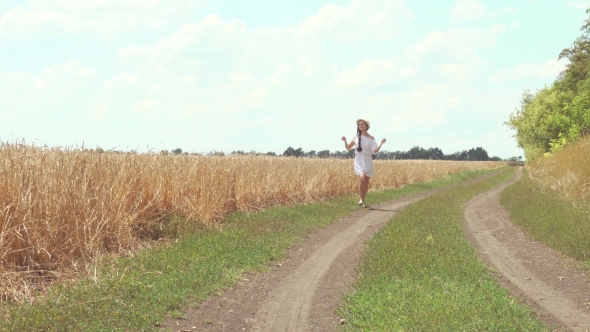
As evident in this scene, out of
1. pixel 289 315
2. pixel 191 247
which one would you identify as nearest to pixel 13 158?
pixel 191 247

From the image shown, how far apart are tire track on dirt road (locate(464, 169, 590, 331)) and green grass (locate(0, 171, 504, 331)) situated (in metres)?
4.45

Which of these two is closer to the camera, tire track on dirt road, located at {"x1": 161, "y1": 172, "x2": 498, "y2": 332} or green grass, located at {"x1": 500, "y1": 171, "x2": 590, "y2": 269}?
tire track on dirt road, located at {"x1": 161, "y1": 172, "x2": 498, "y2": 332}

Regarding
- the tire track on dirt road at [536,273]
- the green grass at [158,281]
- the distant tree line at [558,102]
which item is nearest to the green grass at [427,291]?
the tire track on dirt road at [536,273]

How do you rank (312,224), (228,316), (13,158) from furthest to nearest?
(312,224)
(13,158)
(228,316)

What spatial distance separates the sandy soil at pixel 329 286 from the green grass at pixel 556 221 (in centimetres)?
36

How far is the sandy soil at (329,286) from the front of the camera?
294 inches

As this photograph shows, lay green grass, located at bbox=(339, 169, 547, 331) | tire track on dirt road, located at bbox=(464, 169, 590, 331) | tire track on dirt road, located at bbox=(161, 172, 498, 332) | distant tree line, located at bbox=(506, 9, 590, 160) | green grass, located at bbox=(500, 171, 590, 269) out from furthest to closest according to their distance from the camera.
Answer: distant tree line, located at bbox=(506, 9, 590, 160) → green grass, located at bbox=(500, 171, 590, 269) → tire track on dirt road, located at bbox=(464, 169, 590, 331) → tire track on dirt road, located at bbox=(161, 172, 498, 332) → green grass, located at bbox=(339, 169, 547, 331)

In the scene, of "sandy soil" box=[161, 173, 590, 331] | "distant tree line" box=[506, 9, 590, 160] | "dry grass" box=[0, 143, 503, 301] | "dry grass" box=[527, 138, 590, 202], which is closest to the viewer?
"sandy soil" box=[161, 173, 590, 331]

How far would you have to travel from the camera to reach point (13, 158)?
31.4 feet

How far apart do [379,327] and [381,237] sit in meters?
5.91

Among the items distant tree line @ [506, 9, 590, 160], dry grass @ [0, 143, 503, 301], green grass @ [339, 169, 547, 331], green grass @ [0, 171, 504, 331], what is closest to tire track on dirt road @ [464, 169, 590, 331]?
green grass @ [339, 169, 547, 331]

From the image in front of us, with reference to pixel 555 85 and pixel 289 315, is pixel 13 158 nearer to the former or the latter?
pixel 289 315

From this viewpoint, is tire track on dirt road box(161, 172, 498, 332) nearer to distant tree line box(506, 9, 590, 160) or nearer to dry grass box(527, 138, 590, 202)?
dry grass box(527, 138, 590, 202)

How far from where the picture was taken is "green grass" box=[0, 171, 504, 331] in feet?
22.8
